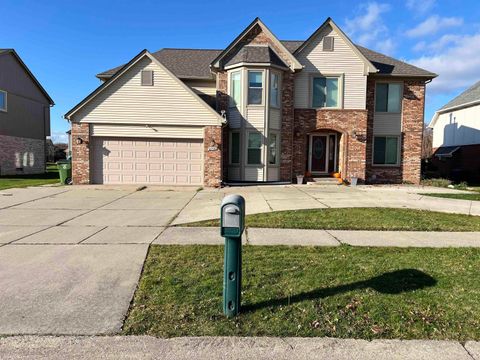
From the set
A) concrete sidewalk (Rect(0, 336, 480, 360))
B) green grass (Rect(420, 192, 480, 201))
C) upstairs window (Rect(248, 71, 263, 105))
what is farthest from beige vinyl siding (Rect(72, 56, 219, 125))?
concrete sidewalk (Rect(0, 336, 480, 360))

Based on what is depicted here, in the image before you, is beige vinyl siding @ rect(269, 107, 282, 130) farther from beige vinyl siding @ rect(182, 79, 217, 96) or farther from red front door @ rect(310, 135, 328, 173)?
beige vinyl siding @ rect(182, 79, 217, 96)

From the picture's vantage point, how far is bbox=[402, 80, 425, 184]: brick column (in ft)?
65.6

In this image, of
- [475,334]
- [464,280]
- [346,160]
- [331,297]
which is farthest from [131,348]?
[346,160]

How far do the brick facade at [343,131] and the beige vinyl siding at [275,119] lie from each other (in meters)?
1.00

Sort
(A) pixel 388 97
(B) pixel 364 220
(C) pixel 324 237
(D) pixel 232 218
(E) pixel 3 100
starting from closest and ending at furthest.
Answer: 1. (D) pixel 232 218
2. (C) pixel 324 237
3. (B) pixel 364 220
4. (A) pixel 388 97
5. (E) pixel 3 100

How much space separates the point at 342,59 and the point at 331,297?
56.2 feet

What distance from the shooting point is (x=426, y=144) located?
144ft

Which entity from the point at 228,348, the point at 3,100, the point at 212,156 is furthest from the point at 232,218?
the point at 3,100

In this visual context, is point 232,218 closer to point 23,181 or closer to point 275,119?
point 275,119

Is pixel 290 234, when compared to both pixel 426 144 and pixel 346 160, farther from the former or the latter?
pixel 426 144

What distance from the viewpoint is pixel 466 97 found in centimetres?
2838

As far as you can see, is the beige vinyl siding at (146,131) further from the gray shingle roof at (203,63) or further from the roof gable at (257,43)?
the gray shingle roof at (203,63)

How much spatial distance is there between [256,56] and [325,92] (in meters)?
4.12

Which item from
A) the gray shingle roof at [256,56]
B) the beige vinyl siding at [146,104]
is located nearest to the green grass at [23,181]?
the beige vinyl siding at [146,104]
